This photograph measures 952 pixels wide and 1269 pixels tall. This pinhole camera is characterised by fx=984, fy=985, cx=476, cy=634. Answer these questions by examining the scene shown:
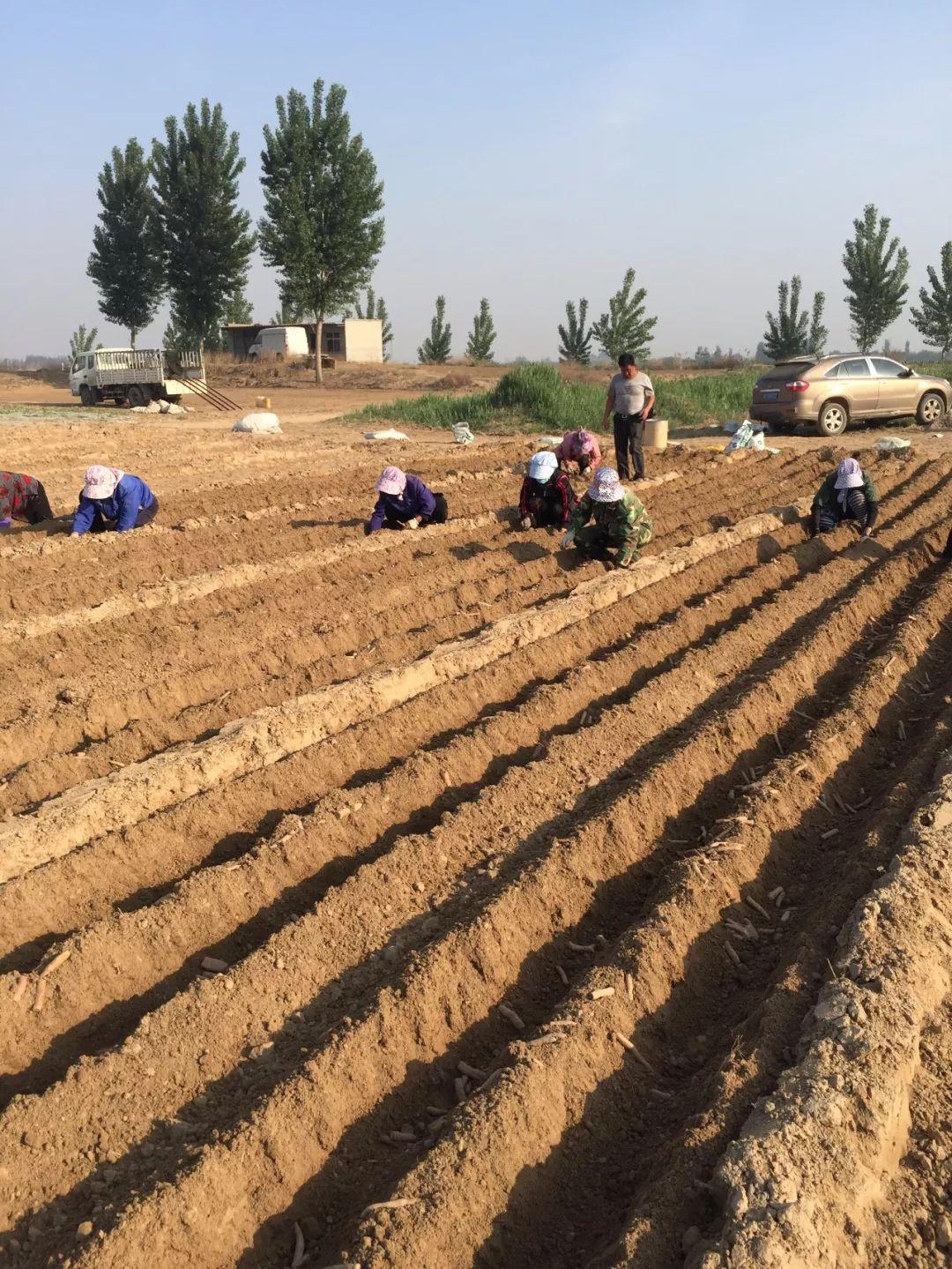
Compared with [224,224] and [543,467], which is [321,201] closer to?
[224,224]

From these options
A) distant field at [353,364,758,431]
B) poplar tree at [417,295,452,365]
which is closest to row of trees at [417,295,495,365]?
poplar tree at [417,295,452,365]

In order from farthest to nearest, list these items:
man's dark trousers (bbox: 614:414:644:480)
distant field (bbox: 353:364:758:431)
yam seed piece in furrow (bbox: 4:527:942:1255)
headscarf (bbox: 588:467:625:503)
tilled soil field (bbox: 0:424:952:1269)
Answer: distant field (bbox: 353:364:758:431)
man's dark trousers (bbox: 614:414:644:480)
headscarf (bbox: 588:467:625:503)
yam seed piece in furrow (bbox: 4:527:942:1255)
tilled soil field (bbox: 0:424:952:1269)

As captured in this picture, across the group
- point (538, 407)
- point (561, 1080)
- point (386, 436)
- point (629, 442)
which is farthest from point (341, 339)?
point (561, 1080)

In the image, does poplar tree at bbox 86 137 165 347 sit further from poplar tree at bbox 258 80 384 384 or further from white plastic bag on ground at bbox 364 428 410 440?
white plastic bag on ground at bbox 364 428 410 440

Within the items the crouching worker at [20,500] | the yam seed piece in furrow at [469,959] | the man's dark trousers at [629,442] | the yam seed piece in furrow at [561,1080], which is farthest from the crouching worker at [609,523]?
the crouching worker at [20,500]

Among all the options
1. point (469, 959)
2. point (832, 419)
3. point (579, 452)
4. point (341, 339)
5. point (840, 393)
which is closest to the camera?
point (469, 959)

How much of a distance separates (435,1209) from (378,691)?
3.30 metres

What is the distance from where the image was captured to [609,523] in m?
7.95

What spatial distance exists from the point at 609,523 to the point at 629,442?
3.86m

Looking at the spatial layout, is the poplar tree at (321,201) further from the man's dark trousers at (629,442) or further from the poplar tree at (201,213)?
the man's dark trousers at (629,442)

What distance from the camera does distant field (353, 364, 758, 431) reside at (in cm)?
1941

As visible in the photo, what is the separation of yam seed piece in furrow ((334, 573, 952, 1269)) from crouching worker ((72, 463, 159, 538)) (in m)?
6.34

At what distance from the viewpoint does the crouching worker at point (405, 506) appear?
8.55m

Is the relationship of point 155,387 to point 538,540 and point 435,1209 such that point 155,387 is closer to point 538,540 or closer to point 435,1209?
point 538,540
